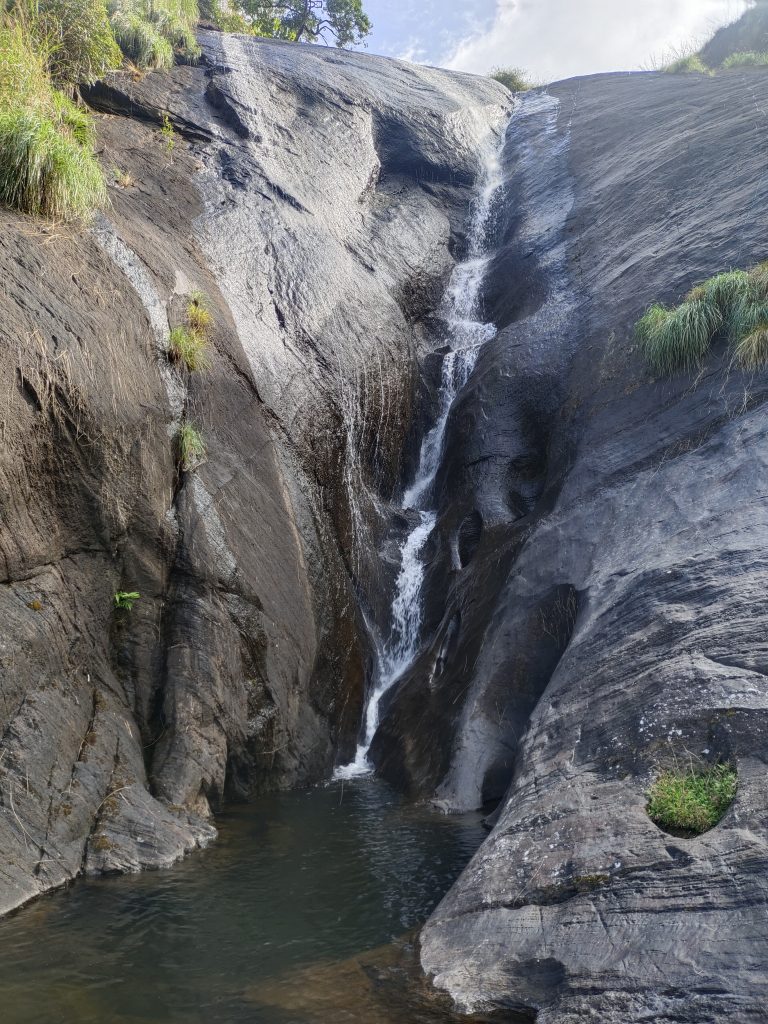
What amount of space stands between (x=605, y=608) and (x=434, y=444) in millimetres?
8228

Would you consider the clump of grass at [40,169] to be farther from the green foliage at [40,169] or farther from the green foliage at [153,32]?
the green foliage at [153,32]

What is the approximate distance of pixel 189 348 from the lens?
11.4 metres

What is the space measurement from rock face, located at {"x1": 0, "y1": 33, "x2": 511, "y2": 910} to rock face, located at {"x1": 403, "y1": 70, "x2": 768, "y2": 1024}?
1885mm

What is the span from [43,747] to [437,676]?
5807 millimetres

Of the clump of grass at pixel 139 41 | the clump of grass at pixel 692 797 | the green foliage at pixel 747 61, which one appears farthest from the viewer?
the green foliage at pixel 747 61

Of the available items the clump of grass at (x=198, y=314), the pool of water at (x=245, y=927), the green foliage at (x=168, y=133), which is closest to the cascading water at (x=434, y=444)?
the pool of water at (x=245, y=927)

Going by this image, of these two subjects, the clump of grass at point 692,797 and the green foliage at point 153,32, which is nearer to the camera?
the clump of grass at point 692,797

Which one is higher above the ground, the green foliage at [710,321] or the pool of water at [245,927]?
the green foliage at [710,321]

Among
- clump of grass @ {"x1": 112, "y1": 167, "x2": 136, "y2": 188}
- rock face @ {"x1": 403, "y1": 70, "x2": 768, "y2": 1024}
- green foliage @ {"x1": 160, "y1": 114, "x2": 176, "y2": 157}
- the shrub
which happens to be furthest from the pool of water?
green foliage @ {"x1": 160, "y1": 114, "x2": 176, "y2": 157}

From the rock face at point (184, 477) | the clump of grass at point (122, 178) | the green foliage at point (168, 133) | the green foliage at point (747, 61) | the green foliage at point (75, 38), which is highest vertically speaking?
the green foliage at point (747, 61)

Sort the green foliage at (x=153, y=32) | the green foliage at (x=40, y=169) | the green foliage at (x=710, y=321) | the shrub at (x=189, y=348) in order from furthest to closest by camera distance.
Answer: the green foliage at (x=153, y=32), the shrub at (x=189, y=348), the green foliage at (x=710, y=321), the green foliage at (x=40, y=169)

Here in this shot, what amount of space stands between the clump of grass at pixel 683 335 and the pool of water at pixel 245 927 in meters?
6.69

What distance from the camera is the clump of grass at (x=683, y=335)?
1091 cm

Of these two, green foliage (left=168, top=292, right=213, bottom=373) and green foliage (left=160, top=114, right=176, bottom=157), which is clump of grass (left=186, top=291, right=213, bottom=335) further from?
green foliage (left=160, top=114, right=176, bottom=157)
